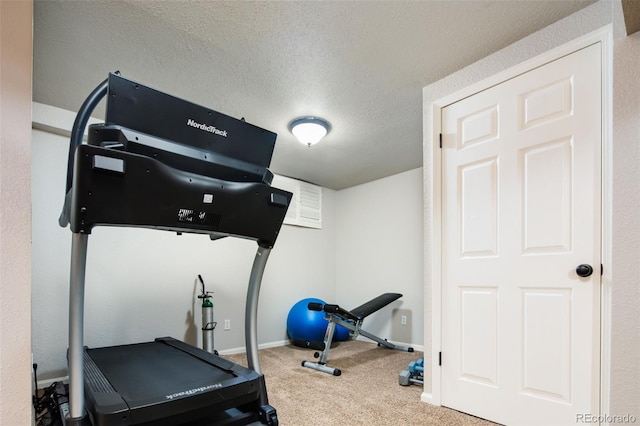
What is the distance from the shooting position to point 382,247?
15.0ft

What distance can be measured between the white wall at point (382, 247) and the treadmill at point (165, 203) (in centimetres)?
266

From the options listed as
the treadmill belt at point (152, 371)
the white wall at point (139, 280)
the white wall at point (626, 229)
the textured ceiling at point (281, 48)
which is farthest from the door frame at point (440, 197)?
the white wall at point (139, 280)

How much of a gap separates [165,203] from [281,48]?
1.27 metres

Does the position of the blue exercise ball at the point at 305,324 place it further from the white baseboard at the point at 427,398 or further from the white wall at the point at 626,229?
the white wall at the point at 626,229

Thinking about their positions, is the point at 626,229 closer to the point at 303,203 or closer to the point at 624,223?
the point at 624,223

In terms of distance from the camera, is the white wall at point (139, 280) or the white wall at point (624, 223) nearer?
the white wall at point (624, 223)

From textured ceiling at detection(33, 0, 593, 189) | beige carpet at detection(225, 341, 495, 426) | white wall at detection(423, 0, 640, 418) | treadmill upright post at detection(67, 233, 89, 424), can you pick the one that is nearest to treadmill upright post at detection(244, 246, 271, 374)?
beige carpet at detection(225, 341, 495, 426)

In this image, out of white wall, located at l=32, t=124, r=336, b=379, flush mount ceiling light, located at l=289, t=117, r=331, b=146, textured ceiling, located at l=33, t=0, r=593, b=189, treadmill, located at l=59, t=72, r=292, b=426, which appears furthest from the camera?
flush mount ceiling light, located at l=289, t=117, r=331, b=146

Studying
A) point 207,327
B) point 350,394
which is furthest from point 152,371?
point 350,394

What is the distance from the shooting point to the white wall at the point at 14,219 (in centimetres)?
115

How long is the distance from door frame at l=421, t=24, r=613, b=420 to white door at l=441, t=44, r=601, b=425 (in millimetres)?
29

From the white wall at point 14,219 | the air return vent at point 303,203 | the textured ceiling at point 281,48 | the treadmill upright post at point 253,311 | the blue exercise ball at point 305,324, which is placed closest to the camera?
the white wall at point 14,219

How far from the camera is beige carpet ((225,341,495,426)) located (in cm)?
207

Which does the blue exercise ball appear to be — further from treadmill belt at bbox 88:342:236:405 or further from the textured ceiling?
the textured ceiling
